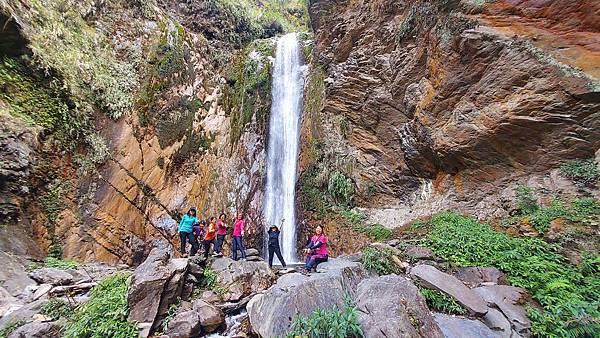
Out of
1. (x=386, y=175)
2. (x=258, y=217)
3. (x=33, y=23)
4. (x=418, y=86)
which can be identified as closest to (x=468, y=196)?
(x=386, y=175)

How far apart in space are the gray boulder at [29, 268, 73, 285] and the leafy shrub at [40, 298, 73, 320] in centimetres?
136

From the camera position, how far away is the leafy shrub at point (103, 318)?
17.7ft

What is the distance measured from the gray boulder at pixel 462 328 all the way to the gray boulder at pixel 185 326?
4.37 m

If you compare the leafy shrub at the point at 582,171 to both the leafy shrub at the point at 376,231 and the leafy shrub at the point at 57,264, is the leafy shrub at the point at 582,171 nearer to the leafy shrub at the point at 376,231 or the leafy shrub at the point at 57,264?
the leafy shrub at the point at 376,231

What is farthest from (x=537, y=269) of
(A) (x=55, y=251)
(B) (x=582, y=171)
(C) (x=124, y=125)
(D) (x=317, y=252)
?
(C) (x=124, y=125)

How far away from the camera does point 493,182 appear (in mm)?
9336

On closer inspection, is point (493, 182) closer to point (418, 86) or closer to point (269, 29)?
point (418, 86)

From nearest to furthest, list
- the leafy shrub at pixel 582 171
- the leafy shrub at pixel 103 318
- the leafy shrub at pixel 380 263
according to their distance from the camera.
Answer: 1. the leafy shrub at pixel 103 318
2. the leafy shrub at pixel 380 263
3. the leafy shrub at pixel 582 171

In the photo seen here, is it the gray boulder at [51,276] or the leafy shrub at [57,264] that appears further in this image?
the leafy shrub at [57,264]

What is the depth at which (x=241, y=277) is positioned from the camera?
7.25m

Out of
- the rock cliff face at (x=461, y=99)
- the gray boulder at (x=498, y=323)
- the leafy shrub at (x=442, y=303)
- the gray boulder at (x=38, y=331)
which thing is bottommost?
the gray boulder at (x=498, y=323)

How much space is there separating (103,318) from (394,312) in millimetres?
5197

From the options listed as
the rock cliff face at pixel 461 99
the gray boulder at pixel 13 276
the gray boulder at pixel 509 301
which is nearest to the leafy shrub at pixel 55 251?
the gray boulder at pixel 13 276

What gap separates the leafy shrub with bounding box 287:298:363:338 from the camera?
446cm
